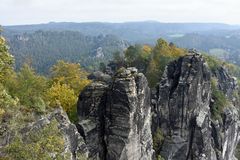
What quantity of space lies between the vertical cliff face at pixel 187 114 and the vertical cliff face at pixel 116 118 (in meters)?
16.4

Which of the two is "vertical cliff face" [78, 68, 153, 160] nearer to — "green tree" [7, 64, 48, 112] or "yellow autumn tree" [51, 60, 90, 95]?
"green tree" [7, 64, 48, 112]

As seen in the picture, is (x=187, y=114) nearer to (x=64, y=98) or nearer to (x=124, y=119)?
(x=64, y=98)

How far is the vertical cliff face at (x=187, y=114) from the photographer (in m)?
64.8

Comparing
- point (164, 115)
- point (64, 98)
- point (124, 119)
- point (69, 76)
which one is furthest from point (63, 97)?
point (69, 76)

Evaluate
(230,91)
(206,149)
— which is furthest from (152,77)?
(230,91)

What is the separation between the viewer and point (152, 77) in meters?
80.4

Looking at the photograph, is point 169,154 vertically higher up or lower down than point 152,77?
lower down

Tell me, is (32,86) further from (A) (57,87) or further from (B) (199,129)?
(B) (199,129)

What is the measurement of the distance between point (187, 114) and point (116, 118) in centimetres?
2288

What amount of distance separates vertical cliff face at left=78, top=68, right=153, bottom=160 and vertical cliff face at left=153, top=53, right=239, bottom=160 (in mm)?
16421

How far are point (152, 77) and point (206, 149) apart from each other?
20.6 m

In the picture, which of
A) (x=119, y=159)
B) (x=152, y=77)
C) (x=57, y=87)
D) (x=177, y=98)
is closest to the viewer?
(x=119, y=159)

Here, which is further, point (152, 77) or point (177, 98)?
point (152, 77)

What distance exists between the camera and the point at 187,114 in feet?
218
